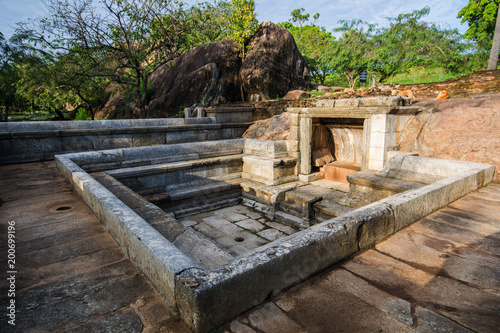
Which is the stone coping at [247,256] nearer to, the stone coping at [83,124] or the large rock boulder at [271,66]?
the stone coping at [83,124]

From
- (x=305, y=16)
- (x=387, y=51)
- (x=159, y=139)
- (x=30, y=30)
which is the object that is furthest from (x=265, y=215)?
(x=305, y=16)

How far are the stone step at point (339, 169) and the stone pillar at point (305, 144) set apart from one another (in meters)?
0.49

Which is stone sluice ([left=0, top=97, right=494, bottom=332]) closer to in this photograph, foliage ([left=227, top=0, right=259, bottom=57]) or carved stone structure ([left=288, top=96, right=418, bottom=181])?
carved stone structure ([left=288, top=96, right=418, bottom=181])

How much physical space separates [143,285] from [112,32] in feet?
41.5

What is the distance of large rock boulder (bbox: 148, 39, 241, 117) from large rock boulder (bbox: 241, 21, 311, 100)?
90 centimetres

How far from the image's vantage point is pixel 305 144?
270 inches

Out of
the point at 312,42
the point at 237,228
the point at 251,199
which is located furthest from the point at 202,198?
the point at 312,42

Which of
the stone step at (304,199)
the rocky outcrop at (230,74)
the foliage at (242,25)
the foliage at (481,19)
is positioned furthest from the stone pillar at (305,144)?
the foliage at (481,19)

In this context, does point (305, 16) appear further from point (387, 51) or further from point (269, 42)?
point (269, 42)

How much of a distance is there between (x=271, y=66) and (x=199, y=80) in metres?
3.94

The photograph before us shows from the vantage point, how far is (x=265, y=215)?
6.39 metres

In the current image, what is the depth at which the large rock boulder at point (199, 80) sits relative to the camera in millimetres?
14258

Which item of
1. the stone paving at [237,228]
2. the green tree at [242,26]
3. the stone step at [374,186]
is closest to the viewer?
the stone step at [374,186]

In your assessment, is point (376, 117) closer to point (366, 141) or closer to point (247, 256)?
point (366, 141)
